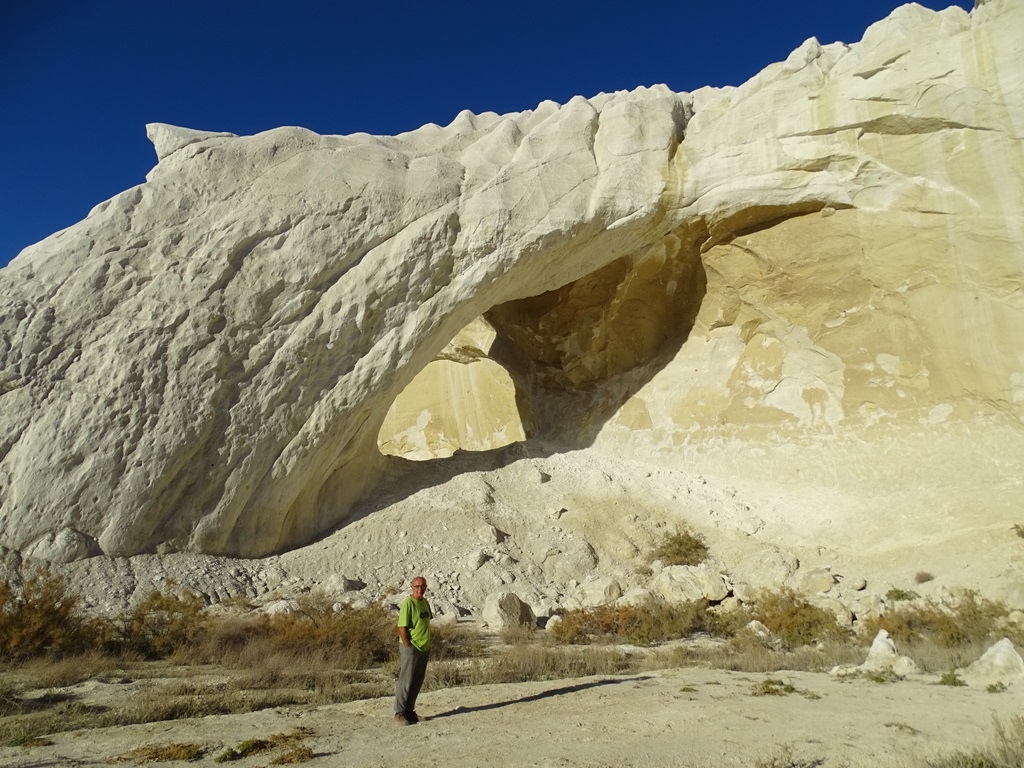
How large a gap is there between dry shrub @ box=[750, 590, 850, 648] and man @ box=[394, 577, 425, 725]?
470cm

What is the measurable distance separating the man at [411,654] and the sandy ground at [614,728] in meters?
0.12

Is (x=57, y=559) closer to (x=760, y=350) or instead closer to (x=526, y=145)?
(x=526, y=145)

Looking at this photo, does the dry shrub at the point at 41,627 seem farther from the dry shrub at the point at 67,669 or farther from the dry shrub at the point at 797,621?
the dry shrub at the point at 797,621

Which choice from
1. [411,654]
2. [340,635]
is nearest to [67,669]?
[340,635]

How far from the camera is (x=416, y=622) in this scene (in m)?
4.41

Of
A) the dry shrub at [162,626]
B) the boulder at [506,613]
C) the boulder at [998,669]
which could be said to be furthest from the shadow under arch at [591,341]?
the boulder at [998,669]

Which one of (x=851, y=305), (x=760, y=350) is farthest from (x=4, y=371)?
(x=851, y=305)

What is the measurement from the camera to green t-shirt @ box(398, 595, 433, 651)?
4.36m

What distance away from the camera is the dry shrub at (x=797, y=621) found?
7459 mm

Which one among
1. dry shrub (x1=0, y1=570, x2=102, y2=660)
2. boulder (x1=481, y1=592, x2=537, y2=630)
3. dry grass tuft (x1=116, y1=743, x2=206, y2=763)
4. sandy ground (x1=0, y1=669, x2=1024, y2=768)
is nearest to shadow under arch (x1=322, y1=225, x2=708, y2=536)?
boulder (x1=481, y1=592, x2=537, y2=630)

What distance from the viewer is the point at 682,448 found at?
1288cm

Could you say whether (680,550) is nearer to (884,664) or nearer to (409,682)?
(884,664)

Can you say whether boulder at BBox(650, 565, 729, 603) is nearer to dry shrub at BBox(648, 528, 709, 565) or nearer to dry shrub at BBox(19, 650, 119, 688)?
dry shrub at BBox(648, 528, 709, 565)

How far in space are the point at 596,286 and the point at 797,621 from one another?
7739mm
